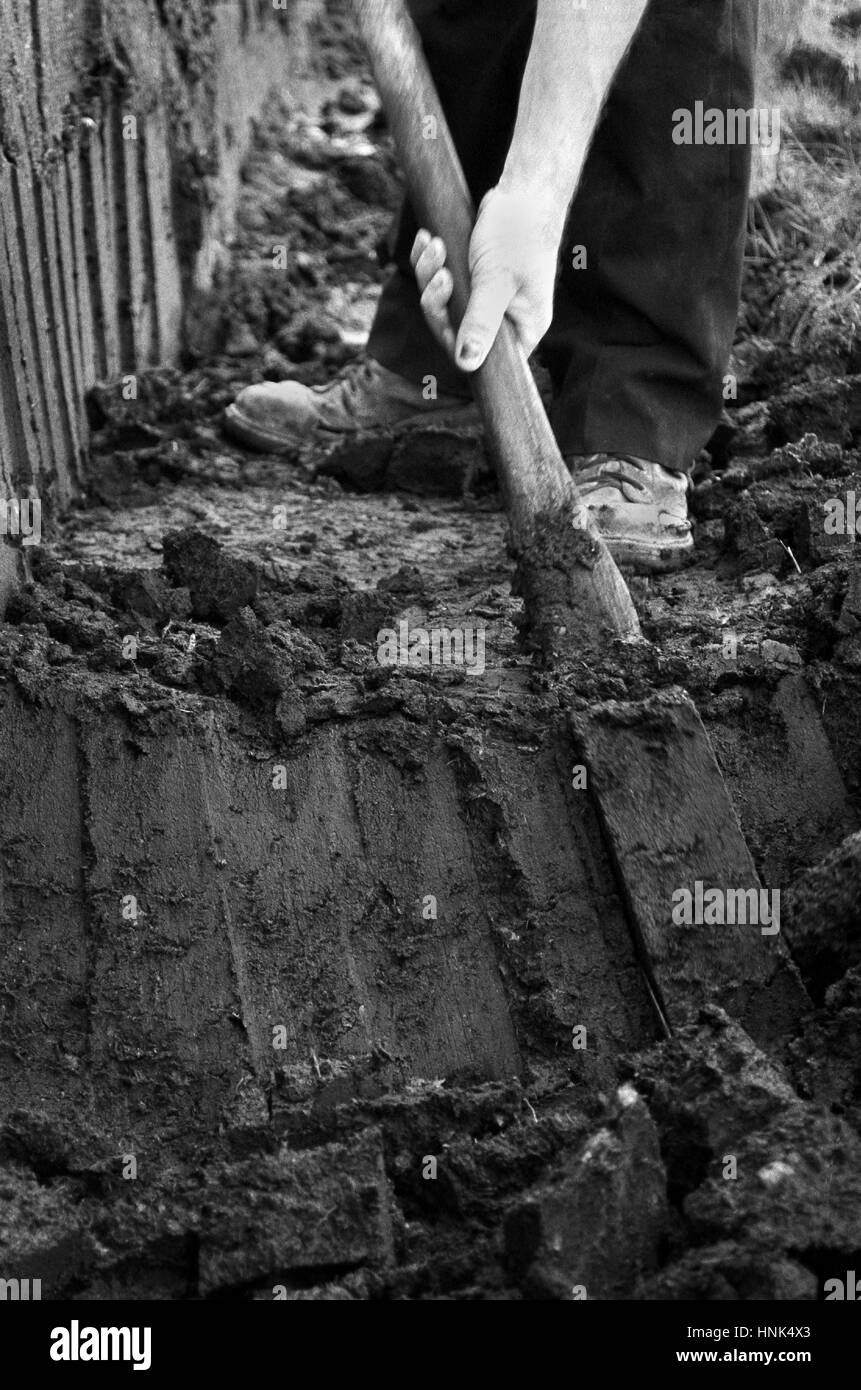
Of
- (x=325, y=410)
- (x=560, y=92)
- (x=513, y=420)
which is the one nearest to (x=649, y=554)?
(x=513, y=420)

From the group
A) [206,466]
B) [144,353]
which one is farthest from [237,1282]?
[144,353]

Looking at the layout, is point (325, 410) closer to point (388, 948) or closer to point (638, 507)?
point (638, 507)

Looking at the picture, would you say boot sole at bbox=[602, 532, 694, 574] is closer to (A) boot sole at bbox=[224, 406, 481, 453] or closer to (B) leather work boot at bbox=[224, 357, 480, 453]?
(A) boot sole at bbox=[224, 406, 481, 453]

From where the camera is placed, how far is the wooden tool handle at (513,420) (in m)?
2.67

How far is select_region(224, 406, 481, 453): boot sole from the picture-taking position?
391 centimetres

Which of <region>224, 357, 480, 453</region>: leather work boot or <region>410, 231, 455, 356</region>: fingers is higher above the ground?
<region>224, 357, 480, 453</region>: leather work boot

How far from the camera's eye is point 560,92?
2.60 metres

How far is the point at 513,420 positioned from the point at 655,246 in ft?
2.69

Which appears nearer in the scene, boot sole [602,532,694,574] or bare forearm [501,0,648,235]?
bare forearm [501,0,648,235]

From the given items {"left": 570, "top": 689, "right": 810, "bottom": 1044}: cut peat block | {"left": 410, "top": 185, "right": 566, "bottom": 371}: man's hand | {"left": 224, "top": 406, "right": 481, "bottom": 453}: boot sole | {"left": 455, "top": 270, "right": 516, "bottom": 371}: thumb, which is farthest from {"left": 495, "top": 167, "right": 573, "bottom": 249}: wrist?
{"left": 224, "top": 406, "right": 481, "bottom": 453}: boot sole

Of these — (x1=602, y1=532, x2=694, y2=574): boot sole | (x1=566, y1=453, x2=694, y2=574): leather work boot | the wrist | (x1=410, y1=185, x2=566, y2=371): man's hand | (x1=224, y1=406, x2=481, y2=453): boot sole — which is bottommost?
(x1=602, y1=532, x2=694, y2=574): boot sole

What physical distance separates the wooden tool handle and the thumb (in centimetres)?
11

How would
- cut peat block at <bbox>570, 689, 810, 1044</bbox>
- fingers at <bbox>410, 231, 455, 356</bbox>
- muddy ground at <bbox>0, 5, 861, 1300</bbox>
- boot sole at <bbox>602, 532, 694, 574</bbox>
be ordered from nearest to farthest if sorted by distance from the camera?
muddy ground at <bbox>0, 5, 861, 1300</bbox> < cut peat block at <bbox>570, 689, 810, 1044</bbox> < fingers at <bbox>410, 231, 455, 356</bbox> < boot sole at <bbox>602, 532, 694, 574</bbox>

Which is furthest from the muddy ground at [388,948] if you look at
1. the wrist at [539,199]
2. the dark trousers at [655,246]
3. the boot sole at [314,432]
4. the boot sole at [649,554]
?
the boot sole at [314,432]
